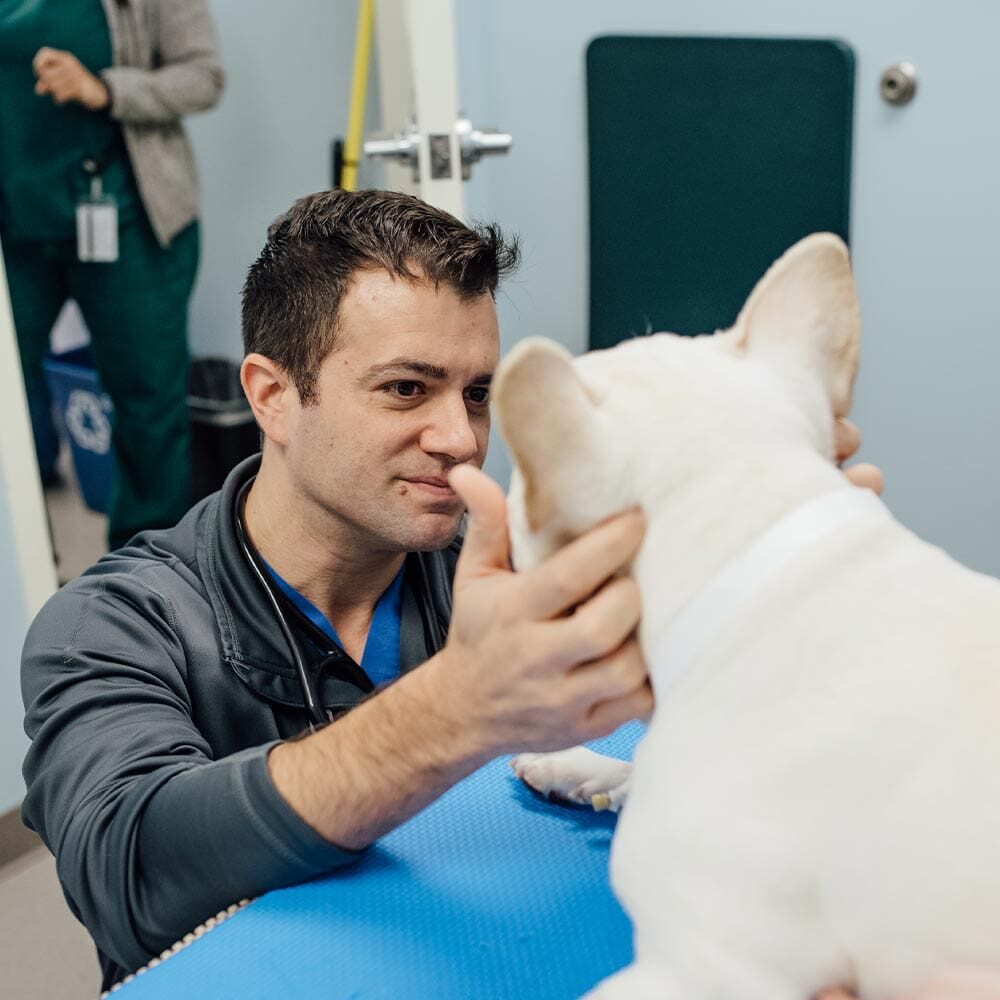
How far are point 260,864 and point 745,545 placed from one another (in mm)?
472

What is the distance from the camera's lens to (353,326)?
117 centimetres

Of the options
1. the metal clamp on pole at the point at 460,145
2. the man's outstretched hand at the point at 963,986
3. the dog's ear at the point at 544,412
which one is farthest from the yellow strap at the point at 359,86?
the man's outstretched hand at the point at 963,986

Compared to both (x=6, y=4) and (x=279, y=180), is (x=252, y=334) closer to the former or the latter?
(x=6, y=4)

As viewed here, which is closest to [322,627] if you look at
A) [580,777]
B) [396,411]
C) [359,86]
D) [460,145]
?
[396,411]

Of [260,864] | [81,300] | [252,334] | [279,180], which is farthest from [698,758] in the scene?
[279,180]

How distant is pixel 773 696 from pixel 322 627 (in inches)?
27.7

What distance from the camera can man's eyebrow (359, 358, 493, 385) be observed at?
114cm

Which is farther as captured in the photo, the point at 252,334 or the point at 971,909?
the point at 252,334

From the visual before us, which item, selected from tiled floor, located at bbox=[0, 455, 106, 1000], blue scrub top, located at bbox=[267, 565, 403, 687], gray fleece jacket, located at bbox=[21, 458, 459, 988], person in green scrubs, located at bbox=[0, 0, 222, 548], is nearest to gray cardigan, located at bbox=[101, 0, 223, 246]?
person in green scrubs, located at bbox=[0, 0, 222, 548]

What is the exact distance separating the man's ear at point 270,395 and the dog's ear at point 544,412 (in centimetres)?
64

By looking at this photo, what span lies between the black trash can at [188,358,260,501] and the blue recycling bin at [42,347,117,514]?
Result: 0.79ft

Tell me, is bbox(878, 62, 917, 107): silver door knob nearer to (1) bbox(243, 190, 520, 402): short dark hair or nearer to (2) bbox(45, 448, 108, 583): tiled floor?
(1) bbox(243, 190, 520, 402): short dark hair

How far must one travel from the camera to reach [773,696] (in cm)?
57

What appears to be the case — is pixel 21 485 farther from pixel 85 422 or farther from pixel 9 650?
pixel 85 422
